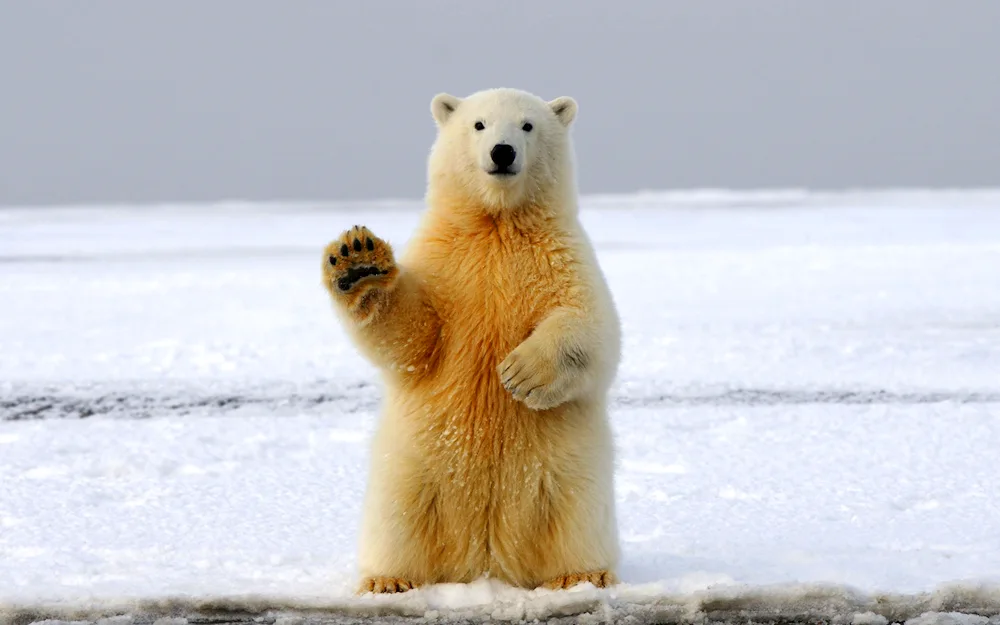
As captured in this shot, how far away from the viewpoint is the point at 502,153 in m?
2.93

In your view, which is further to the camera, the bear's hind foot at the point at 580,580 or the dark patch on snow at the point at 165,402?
the dark patch on snow at the point at 165,402

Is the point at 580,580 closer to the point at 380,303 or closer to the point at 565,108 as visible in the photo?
the point at 380,303

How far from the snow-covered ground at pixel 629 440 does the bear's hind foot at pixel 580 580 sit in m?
0.08

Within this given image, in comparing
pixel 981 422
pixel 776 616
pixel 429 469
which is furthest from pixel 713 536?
pixel 981 422

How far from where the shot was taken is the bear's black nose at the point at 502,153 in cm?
293

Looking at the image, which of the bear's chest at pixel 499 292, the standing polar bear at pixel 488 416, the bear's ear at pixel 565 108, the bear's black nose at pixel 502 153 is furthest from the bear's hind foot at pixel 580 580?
the bear's ear at pixel 565 108

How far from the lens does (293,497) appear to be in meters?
4.24

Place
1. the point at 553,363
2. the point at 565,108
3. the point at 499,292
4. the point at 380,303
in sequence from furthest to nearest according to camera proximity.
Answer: the point at 565,108, the point at 499,292, the point at 380,303, the point at 553,363

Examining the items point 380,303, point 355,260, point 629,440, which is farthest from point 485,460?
point 629,440

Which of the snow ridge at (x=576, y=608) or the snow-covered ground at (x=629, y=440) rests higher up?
the snow-covered ground at (x=629, y=440)

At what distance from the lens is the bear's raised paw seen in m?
2.77

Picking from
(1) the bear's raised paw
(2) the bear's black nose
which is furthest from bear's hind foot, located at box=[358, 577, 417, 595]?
(2) the bear's black nose

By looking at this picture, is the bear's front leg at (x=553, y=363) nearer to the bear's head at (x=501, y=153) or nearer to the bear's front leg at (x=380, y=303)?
the bear's front leg at (x=380, y=303)

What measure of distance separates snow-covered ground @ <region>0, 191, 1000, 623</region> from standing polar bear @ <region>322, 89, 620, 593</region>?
0.40 ft
